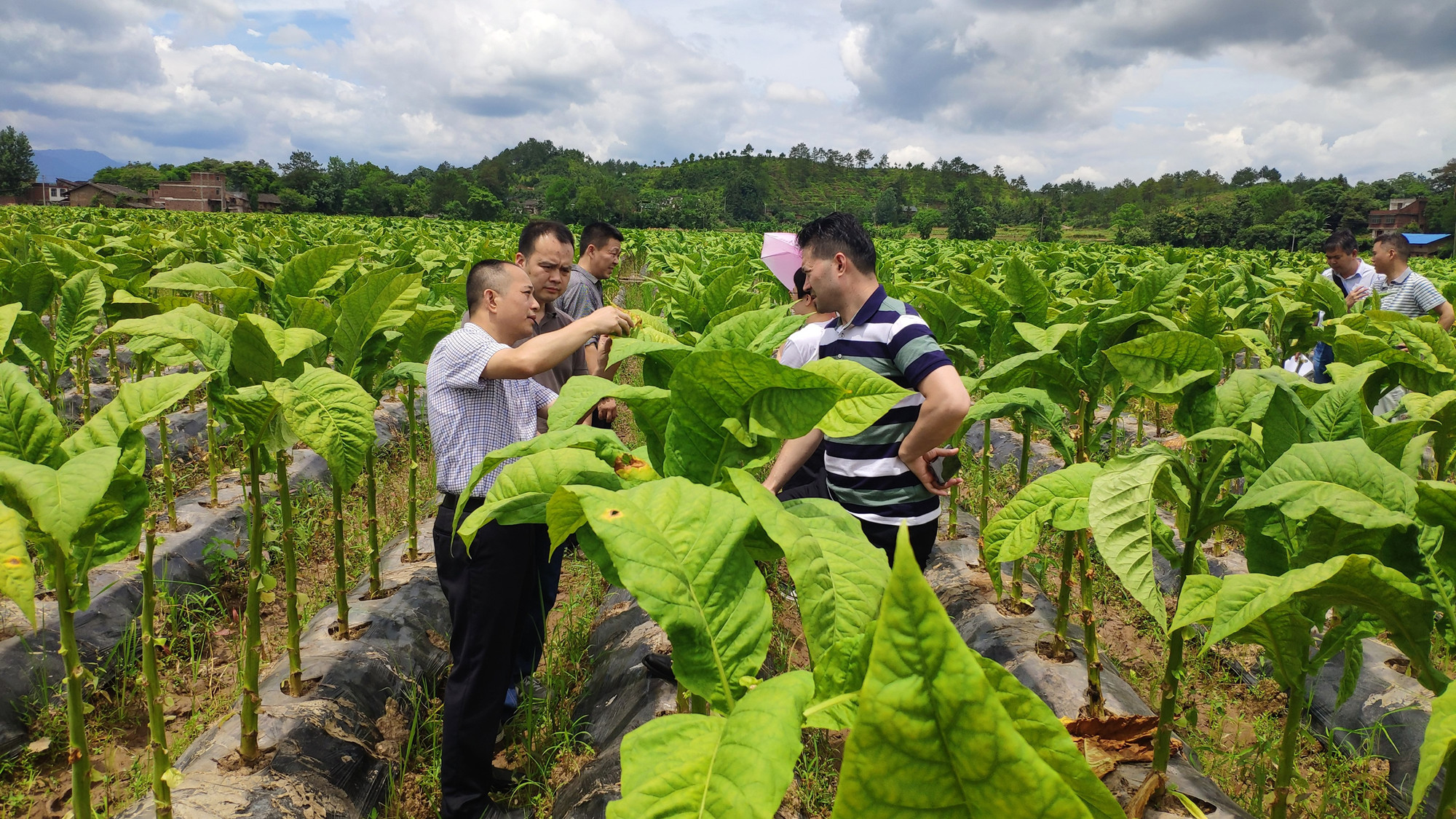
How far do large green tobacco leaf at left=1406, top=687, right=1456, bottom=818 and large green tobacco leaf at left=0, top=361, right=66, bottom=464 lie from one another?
7.84ft

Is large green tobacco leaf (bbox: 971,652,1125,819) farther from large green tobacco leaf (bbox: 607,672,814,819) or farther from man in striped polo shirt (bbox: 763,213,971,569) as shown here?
man in striped polo shirt (bbox: 763,213,971,569)

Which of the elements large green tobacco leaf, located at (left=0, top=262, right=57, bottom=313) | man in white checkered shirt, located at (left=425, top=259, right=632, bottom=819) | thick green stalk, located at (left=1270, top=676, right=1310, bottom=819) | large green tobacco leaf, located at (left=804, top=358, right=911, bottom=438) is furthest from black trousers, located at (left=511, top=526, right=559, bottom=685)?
large green tobacco leaf, located at (left=0, top=262, right=57, bottom=313)

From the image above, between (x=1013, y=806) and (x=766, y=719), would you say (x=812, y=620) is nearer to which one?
(x=766, y=719)

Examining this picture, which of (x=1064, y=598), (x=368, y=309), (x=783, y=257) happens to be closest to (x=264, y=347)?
(x=368, y=309)

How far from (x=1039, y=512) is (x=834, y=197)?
390ft

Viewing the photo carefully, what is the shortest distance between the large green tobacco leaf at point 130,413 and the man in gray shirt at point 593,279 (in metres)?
2.74

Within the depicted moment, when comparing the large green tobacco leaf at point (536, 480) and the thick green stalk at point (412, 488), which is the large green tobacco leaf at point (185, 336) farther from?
the thick green stalk at point (412, 488)

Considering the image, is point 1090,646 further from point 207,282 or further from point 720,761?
point 207,282

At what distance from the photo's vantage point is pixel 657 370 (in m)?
1.84

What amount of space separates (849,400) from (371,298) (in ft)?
8.08

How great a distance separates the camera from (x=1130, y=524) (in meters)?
1.79

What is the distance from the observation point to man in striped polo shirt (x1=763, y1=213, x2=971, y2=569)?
2.99 meters

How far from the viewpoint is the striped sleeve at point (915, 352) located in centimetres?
294

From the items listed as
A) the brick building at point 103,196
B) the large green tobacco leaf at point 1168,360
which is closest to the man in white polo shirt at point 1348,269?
the large green tobacco leaf at point 1168,360
